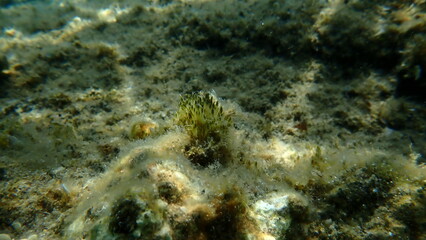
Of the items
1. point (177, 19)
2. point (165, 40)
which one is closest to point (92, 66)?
point (165, 40)

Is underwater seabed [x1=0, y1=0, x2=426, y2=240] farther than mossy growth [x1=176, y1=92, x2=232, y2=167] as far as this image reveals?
No

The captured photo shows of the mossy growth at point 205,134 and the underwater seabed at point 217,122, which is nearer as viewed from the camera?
the underwater seabed at point 217,122

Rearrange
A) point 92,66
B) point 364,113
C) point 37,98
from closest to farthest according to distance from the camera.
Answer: point 364,113
point 37,98
point 92,66

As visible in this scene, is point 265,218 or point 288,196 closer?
point 265,218

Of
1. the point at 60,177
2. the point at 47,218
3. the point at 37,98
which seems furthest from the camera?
the point at 37,98

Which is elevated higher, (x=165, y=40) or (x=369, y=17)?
(x=369, y=17)

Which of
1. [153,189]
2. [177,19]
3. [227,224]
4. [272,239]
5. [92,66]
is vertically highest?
[177,19]

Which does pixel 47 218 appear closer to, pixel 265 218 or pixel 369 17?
pixel 265 218
